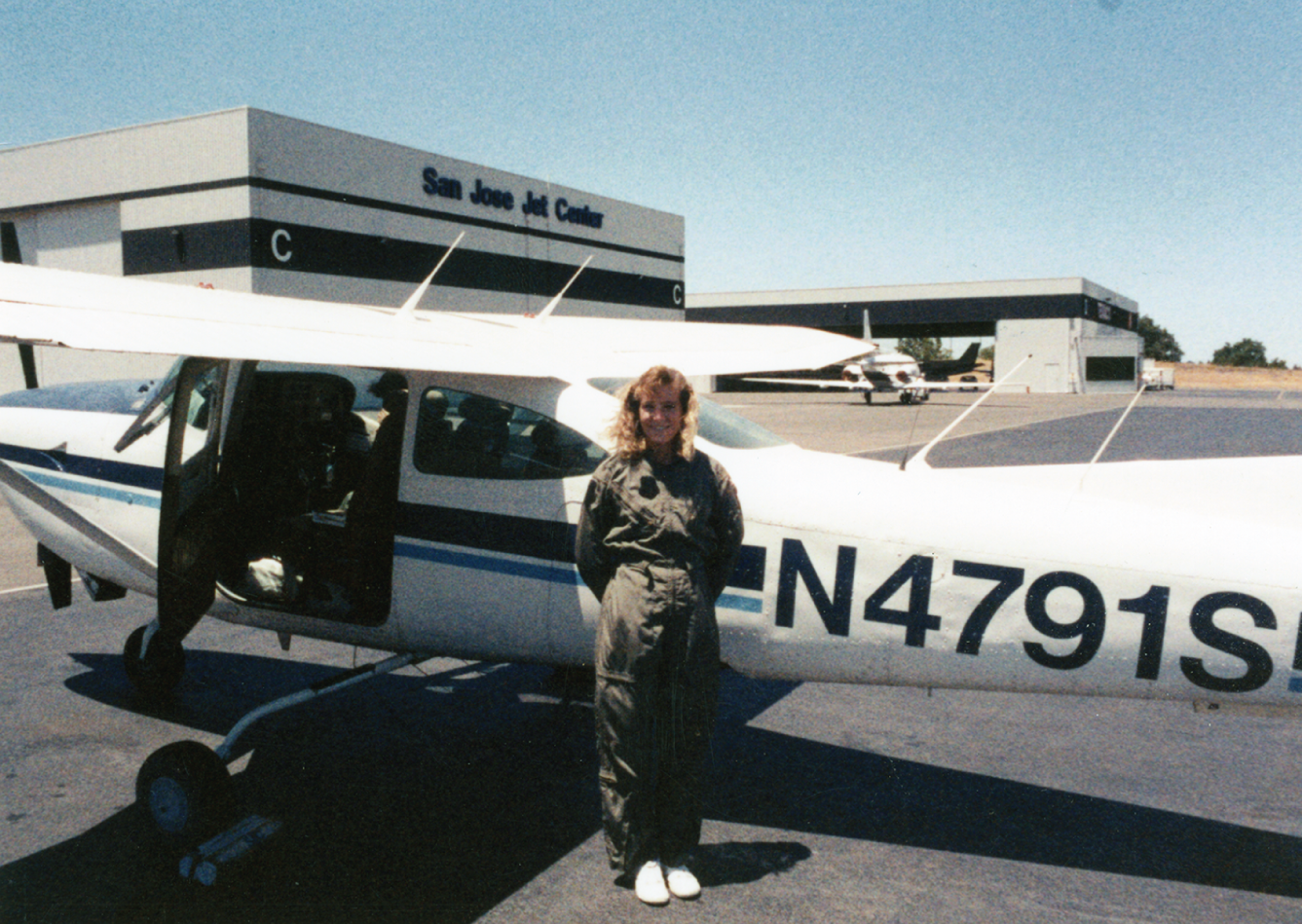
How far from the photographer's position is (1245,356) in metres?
154

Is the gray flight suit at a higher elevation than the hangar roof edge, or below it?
below

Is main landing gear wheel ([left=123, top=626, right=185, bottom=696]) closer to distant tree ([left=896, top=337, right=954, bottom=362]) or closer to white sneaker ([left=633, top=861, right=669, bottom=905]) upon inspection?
white sneaker ([left=633, top=861, right=669, bottom=905])

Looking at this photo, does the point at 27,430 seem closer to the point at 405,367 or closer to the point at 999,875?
the point at 405,367

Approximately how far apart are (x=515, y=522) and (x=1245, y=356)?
581ft

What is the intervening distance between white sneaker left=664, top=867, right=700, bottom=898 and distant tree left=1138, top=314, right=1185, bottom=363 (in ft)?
439

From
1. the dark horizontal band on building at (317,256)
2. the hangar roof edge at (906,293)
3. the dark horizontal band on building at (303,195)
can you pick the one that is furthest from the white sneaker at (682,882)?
the hangar roof edge at (906,293)

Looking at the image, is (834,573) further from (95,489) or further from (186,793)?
(95,489)

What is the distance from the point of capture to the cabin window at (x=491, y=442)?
3.98 meters

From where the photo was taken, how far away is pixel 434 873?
368 cm

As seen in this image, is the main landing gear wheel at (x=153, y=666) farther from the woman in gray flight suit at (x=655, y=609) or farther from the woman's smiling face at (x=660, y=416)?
the woman's smiling face at (x=660, y=416)

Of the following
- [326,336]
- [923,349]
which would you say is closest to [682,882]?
[326,336]

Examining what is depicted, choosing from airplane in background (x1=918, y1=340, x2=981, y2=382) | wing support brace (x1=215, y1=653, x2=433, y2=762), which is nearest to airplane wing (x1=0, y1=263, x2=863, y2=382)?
wing support brace (x1=215, y1=653, x2=433, y2=762)

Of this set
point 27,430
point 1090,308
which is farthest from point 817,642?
point 1090,308

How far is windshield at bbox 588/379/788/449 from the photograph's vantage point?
13.4ft
